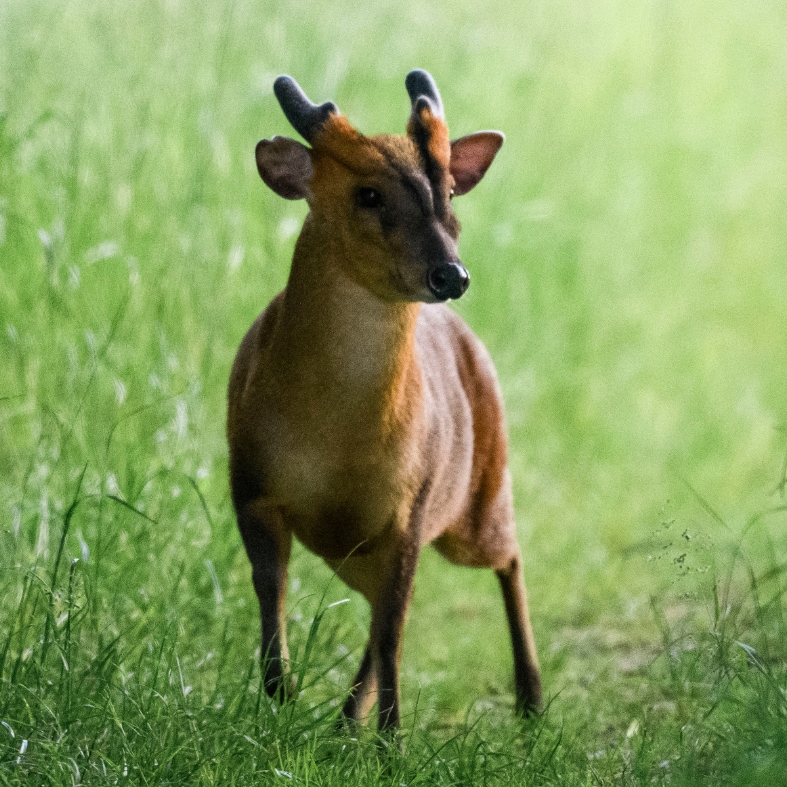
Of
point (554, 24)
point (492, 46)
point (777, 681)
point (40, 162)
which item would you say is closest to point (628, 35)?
point (554, 24)

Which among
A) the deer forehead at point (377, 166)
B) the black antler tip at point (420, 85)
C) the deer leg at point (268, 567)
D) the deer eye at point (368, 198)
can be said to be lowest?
the deer leg at point (268, 567)

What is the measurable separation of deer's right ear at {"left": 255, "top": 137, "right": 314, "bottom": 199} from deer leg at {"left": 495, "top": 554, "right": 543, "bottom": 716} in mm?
1658

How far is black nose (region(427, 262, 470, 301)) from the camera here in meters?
3.31

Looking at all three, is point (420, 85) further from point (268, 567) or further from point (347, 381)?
point (268, 567)

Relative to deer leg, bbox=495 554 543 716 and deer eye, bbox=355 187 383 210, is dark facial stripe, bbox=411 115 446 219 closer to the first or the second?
deer eye, bbox=355 187 383 210

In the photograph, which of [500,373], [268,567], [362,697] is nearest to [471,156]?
[268,567]

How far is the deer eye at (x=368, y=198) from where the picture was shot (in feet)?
11.5

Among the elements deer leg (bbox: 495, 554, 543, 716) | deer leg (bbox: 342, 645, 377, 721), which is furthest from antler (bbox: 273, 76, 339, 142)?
deer leg (bbox: 495, 554, 543, 716)

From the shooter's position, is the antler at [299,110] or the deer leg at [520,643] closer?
the antler at [299,110]

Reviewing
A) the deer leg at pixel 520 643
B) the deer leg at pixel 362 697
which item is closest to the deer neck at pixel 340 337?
the deer leg at pixel 362 697

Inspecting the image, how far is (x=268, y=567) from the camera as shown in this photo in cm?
371

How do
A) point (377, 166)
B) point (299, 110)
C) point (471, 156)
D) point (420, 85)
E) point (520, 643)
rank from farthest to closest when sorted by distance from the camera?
point (520, 643) → point (471, 156) → point (420, 85) → point (299, 110) → point (377, 166)

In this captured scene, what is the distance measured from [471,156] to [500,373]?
330 centimetres

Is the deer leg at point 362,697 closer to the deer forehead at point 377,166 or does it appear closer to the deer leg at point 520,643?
the deer leg at point 520,643
